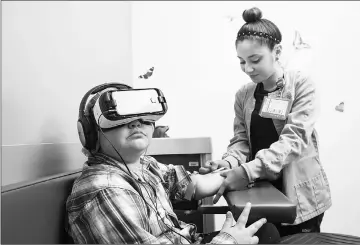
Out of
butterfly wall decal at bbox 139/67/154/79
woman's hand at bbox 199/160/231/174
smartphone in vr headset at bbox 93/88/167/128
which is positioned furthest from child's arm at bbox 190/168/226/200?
butterfly wall decal at bbox 139/67/154/79

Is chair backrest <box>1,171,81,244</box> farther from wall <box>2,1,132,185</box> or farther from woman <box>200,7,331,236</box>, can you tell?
woman <box>200,7,331,236</box>

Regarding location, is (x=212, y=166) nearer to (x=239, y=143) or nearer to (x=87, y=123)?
(x=239, y=143)

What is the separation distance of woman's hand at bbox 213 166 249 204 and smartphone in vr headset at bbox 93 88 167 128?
0.38m

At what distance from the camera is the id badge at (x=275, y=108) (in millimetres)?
1248

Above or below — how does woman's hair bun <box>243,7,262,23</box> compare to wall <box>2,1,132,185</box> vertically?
above

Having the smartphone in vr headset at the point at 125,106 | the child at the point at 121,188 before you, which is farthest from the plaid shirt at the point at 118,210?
the smartphone in vr headset at the point at 125,106

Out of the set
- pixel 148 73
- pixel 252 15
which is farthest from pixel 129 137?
pixel 148 73

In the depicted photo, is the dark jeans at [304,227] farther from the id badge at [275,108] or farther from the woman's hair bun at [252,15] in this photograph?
the woman's hair bun at [252,15]

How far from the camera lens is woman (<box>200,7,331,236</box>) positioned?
3.97 ft

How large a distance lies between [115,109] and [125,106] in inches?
1.1

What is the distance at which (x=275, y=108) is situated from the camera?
4.12 ft

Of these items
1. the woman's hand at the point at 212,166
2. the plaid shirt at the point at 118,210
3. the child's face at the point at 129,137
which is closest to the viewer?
the plaid shirt at the point at 118,210

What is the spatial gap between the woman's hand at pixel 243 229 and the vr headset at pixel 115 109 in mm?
341

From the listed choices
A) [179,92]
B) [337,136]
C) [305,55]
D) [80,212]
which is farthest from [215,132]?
[80,212]
